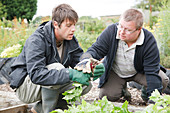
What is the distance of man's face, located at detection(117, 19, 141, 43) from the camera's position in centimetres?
224

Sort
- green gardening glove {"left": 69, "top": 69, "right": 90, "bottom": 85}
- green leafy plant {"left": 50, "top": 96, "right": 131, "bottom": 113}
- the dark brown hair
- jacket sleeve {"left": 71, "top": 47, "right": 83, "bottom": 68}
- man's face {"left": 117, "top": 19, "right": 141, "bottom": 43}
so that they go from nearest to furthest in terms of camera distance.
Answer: green leafy plant {"left": 50, "top": 96, "right": 131, "bottom": 113}, green gardening glove {"left": 69, "top": 69, "right": 90, "bottom": 85}, the dark brown hair, man's face {"left": 117, "top": 19, "right": 141, "bottom": 43}, jacket sleeve {"left": 71, "top": 47, "right": 83, "bottom": 68}

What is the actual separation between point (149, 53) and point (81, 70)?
1.03m

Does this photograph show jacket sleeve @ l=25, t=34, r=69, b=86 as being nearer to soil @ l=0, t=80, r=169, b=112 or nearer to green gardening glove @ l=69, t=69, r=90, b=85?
green gardening glove @ l=69, t=69, r=90, b=85

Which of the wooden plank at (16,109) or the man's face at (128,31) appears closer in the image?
the wooden plank at (16,109)

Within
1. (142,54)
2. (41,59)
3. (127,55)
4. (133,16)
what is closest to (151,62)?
(142,54)

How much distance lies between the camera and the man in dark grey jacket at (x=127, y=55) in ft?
7.50

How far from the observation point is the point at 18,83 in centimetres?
203

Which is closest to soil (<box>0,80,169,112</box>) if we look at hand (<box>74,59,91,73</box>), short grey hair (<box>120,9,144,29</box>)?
hand (<box>74,59,91,73</box>)

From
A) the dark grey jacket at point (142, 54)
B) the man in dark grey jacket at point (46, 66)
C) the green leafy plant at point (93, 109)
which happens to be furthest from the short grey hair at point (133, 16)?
the green leafy plant at point (93, 109)

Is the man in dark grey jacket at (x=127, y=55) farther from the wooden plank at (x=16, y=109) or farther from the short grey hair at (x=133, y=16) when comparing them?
the wooden plank at (x=16, y=109)

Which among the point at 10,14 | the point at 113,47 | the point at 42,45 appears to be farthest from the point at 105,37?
the point at 10,14

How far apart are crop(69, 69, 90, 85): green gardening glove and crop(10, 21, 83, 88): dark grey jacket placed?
45 millimetres

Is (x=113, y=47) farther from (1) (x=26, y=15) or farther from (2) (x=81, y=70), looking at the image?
(1) (x=26, y=15)

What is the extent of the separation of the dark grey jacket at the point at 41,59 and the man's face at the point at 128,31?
57 centimetres
